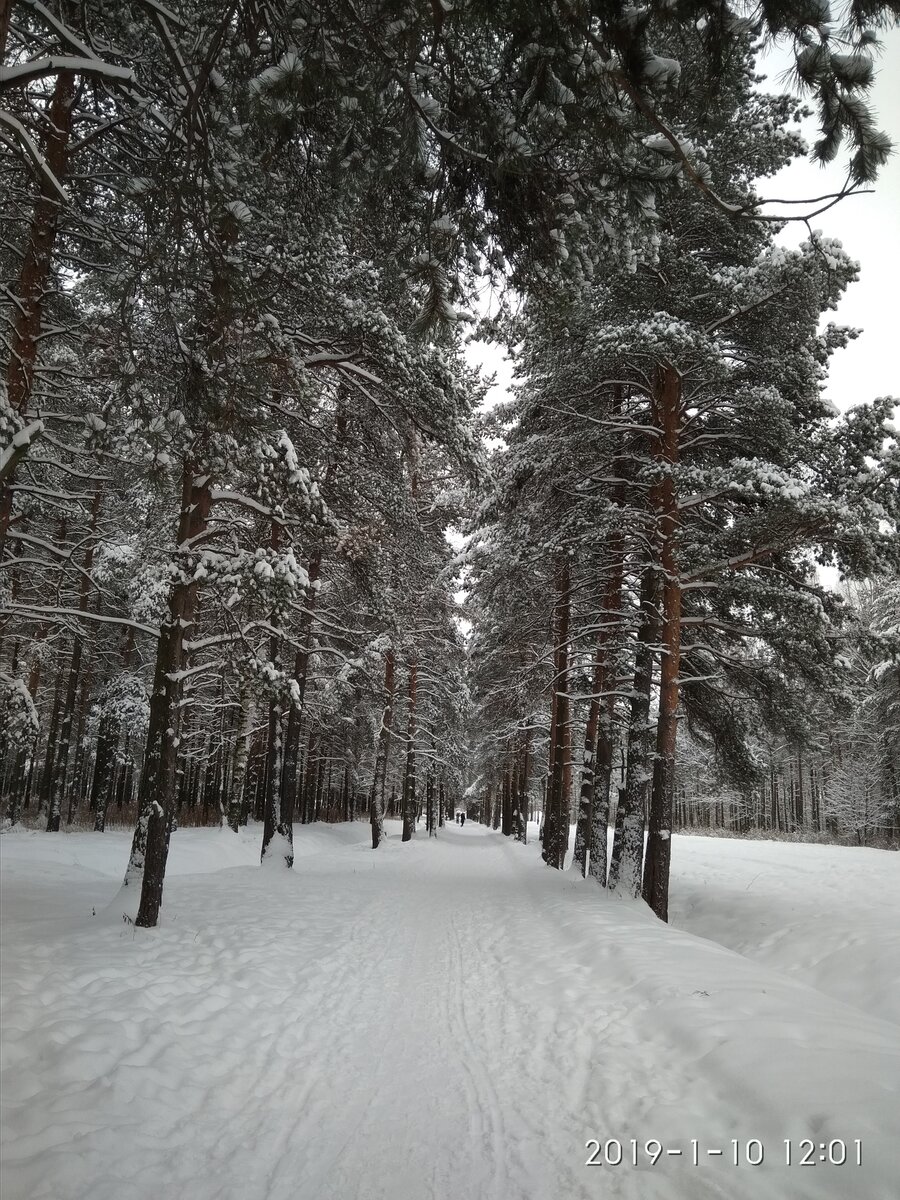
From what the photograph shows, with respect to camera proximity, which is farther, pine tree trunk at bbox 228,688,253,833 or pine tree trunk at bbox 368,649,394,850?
pine tree trunk at bbox 368,649,394,850

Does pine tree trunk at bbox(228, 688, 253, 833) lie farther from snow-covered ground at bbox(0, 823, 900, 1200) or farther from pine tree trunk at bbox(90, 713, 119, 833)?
snow-covered ground at bbox(0, 823, 900, 1200)

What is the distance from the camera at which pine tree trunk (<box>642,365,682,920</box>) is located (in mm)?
9039

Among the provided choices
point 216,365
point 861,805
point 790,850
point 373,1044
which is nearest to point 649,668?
point 373,1044

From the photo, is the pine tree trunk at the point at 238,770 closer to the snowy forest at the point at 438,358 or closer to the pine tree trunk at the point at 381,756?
the snowy forest at the point at 438,358

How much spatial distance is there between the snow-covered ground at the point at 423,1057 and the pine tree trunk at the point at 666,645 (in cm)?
164

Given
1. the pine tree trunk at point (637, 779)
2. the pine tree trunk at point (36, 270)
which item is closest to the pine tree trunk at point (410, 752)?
the pine tree trunk at point (637, 779)

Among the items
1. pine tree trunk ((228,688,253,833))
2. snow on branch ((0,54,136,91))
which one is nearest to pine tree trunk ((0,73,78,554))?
snow on branch ((0,54,136,91))

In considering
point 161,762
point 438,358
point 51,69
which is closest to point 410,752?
point 161,762

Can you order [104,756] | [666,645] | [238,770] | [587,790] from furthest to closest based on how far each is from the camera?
Answer: [104,756], [238,770], [587,790], [666,645]

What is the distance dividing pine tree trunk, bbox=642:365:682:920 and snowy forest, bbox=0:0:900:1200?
0.23 feet

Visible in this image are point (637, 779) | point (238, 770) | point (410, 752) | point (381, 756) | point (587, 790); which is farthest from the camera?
point (410, 752)

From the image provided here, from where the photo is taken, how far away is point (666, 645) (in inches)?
371

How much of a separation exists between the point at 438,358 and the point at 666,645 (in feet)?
18.9
